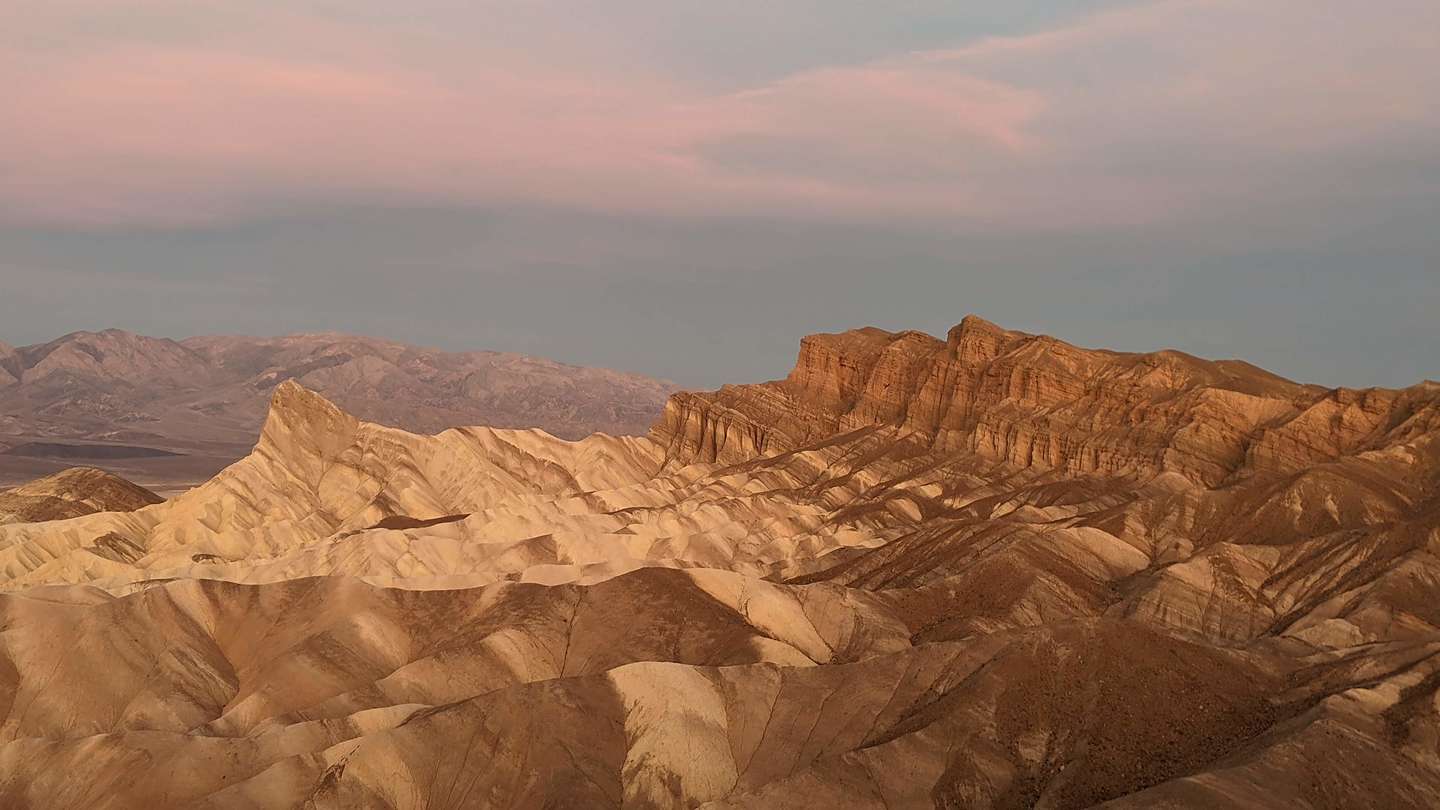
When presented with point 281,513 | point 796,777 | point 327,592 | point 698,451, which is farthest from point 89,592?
point 698,451

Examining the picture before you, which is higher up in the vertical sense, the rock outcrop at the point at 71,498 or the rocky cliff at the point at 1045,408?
the rocky cliff at the point at 1045,408

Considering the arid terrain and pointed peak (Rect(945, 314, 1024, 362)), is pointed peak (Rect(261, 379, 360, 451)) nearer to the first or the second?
the arid terrain

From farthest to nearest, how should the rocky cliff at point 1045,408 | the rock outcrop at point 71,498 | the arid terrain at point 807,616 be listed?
the rock outcrop at point 71,498
the rocky cliff at point 1045,408
the arid terrain at point 807,616

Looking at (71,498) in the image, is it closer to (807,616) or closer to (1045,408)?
(807,616)

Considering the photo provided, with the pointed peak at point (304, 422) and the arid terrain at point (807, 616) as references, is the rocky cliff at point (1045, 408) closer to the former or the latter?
the arid terrain at point (807, 616)

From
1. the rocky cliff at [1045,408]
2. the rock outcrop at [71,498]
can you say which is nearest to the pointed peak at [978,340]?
the rocky cliff at [1045,408]

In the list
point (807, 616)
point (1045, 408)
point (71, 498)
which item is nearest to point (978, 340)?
point (1045, 408)

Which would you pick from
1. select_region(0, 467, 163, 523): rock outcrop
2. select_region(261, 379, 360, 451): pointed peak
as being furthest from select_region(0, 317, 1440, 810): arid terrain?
select_region(0, 467, 163, 523): rock outcrop

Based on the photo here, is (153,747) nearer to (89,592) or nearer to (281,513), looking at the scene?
(89,592)
